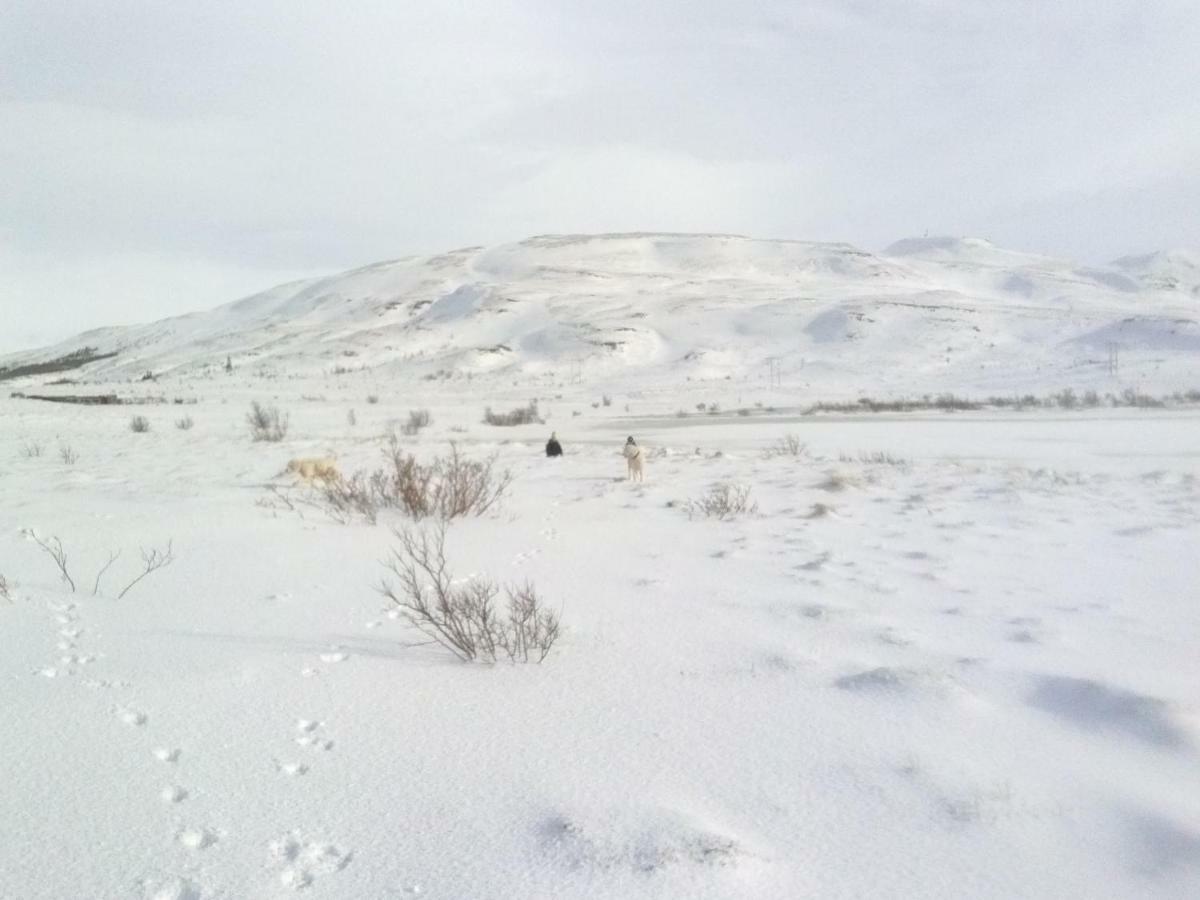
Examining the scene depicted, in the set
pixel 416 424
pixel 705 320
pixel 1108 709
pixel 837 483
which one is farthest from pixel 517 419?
pixel 705 320

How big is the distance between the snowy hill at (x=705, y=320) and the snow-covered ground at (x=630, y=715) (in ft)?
83.8

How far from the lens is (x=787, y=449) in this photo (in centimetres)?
1220

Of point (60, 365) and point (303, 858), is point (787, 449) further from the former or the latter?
point (60, 365)

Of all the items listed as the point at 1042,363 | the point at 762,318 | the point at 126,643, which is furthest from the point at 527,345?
the point at 126,643

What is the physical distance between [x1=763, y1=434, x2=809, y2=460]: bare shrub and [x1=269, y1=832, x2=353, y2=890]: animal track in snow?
31.2 ft

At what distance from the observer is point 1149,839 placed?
74.3 inches

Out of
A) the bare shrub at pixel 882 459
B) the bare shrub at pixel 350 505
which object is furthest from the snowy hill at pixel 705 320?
the bare shrub at pixel 350 505

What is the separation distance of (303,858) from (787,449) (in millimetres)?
10938

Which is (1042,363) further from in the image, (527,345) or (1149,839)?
(1149,839)

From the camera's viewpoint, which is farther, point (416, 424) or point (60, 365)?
point (60, 365)

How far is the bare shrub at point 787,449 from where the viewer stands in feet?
38.0

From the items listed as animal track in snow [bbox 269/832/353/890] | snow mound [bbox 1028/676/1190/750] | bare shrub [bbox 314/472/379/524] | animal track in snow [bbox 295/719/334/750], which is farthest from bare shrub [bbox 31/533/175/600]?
snow mound [bbox 1028/676/1190/750]

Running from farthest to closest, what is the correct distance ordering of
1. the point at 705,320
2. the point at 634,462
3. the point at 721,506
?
the point at 705,320 < the point at 634,462 < the point at 721,506

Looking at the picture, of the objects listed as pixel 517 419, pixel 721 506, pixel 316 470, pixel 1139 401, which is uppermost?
Answer: pixel 316 470
